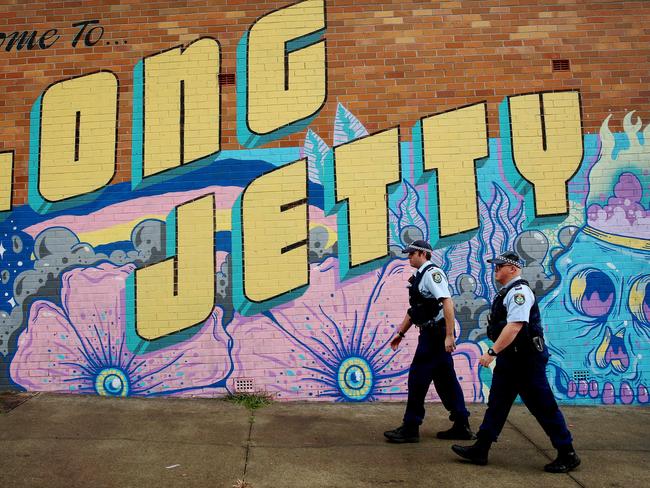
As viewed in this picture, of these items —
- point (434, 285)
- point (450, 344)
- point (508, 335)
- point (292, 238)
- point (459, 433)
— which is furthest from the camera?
point (292, 238)

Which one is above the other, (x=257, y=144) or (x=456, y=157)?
(x=257, y=144)

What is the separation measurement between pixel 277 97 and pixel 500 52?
2.56 m

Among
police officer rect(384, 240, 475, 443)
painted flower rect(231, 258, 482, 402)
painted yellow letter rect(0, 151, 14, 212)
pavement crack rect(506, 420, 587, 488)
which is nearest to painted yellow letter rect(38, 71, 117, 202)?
painted yellow letter rect(0, 151, 14, 212)

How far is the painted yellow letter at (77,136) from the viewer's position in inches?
249

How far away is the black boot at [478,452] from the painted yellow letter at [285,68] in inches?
150

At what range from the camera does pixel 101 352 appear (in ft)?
20.3

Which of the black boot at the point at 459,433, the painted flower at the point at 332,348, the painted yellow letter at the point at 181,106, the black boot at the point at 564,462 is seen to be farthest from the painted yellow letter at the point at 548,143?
the painted yellow letter at the point at 181,106

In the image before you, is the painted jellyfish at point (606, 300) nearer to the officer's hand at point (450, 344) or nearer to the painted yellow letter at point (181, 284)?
the officer's hand at point (450, 344)

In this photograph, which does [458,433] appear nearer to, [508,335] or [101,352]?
[508,335]

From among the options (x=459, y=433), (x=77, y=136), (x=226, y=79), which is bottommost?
(x=459, y=433)

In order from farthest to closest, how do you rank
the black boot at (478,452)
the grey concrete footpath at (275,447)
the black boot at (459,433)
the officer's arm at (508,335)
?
the black boot at (459,433)
the black boot at (478,452)
the officer's arm at (508,335)
the grey concrete footpath at (275,447)

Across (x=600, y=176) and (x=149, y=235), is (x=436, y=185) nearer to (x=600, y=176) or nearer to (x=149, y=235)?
(x=600, y=176)

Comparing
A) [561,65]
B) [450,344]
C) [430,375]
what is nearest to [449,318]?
[450,344]

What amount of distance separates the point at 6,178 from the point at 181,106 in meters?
2.09
